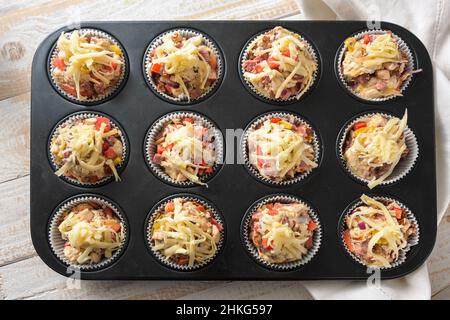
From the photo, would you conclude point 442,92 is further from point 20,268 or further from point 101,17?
point 20,268

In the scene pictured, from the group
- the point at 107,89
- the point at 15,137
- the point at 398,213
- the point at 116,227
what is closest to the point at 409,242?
the point at 398,213

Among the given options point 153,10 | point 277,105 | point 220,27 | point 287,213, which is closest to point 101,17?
point 153,10

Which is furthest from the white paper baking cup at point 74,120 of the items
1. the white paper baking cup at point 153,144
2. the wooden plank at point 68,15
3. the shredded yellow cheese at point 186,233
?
the wooden plank at point 68,15

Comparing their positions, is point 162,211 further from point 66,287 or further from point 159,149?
point 66,287

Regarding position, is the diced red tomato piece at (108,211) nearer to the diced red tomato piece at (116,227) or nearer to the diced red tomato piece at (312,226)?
→ the diced red tomato piece at (116,227)

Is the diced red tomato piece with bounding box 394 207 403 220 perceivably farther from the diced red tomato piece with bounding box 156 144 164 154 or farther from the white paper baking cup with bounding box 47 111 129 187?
the white paper baking cup with bounding box 47 111 129 187

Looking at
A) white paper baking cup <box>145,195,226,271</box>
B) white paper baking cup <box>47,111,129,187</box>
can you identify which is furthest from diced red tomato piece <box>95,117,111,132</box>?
white paper baking cup <box>145,195,226,271</box>
